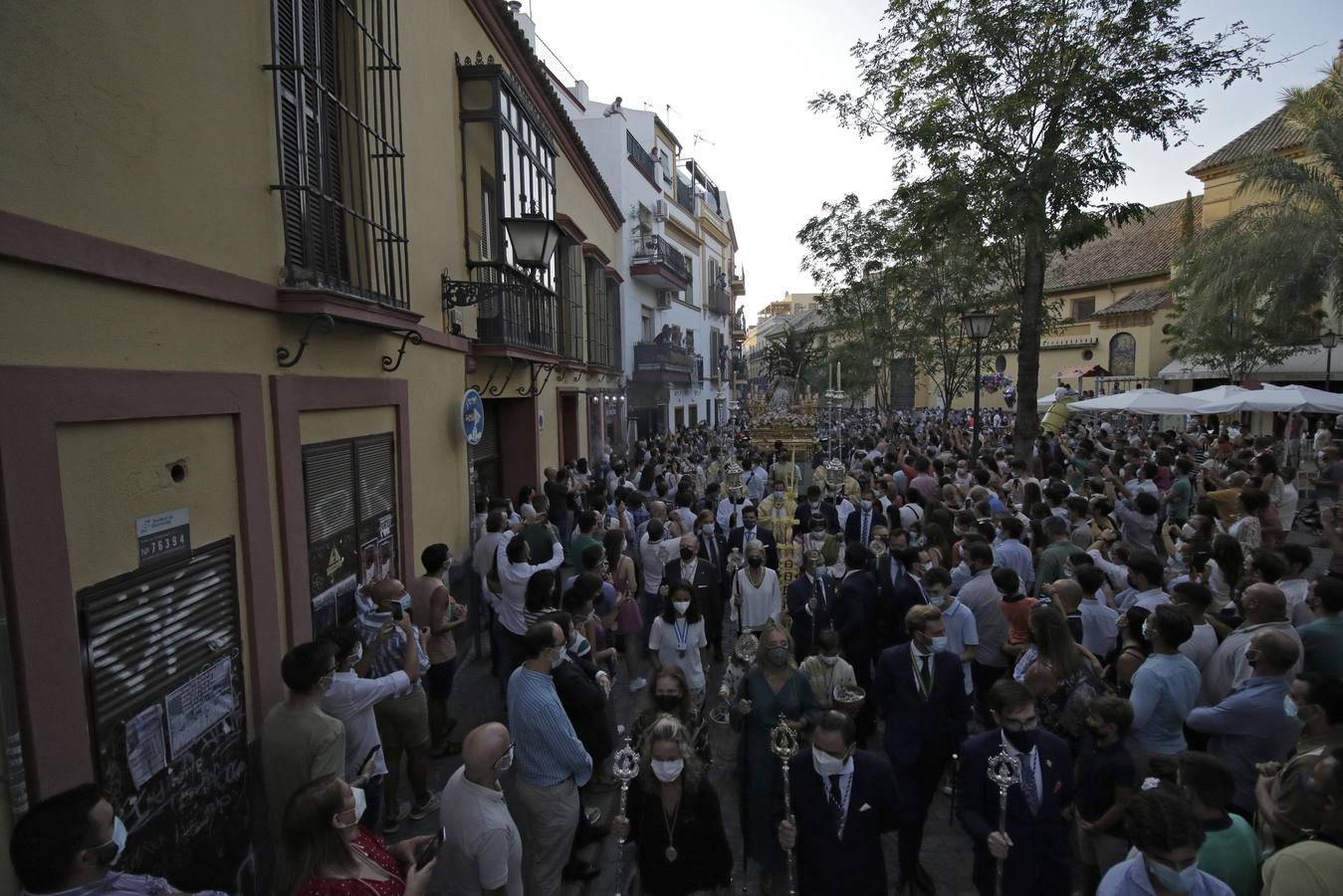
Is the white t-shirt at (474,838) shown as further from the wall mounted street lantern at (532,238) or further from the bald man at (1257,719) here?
the wall mounted street lantern at (532,238)

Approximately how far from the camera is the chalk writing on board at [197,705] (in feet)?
12.0

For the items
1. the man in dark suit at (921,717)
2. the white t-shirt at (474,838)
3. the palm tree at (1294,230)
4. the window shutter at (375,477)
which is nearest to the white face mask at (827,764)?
the man in dark suit at (921,717)

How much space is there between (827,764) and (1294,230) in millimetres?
20919

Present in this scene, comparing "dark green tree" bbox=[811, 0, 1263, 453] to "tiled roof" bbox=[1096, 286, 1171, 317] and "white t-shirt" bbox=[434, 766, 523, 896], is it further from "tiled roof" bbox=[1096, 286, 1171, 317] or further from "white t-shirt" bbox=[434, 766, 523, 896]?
"tiled roof" bbox=[1096, 286, 1171, 317]

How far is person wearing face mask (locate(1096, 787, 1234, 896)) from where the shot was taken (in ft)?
8.29

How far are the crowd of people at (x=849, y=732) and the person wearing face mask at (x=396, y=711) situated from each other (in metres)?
0.02

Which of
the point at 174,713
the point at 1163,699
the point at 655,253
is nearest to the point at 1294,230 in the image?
the point at 655,253

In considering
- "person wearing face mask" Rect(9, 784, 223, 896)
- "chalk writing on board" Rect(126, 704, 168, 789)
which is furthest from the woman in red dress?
"chalk writing on board" Rect(126, 704, 168, 789)

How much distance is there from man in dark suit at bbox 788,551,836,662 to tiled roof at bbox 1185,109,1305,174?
2983 cm

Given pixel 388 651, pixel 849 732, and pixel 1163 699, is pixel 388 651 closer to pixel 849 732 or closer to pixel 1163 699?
pixel 849 732

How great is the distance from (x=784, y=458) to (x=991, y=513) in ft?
21.2

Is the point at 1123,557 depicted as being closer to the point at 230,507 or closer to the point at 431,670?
the point at 431,670

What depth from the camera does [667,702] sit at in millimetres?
4191

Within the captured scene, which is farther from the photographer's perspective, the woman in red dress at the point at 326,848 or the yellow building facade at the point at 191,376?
the yellow building facade at the point at 191,376
